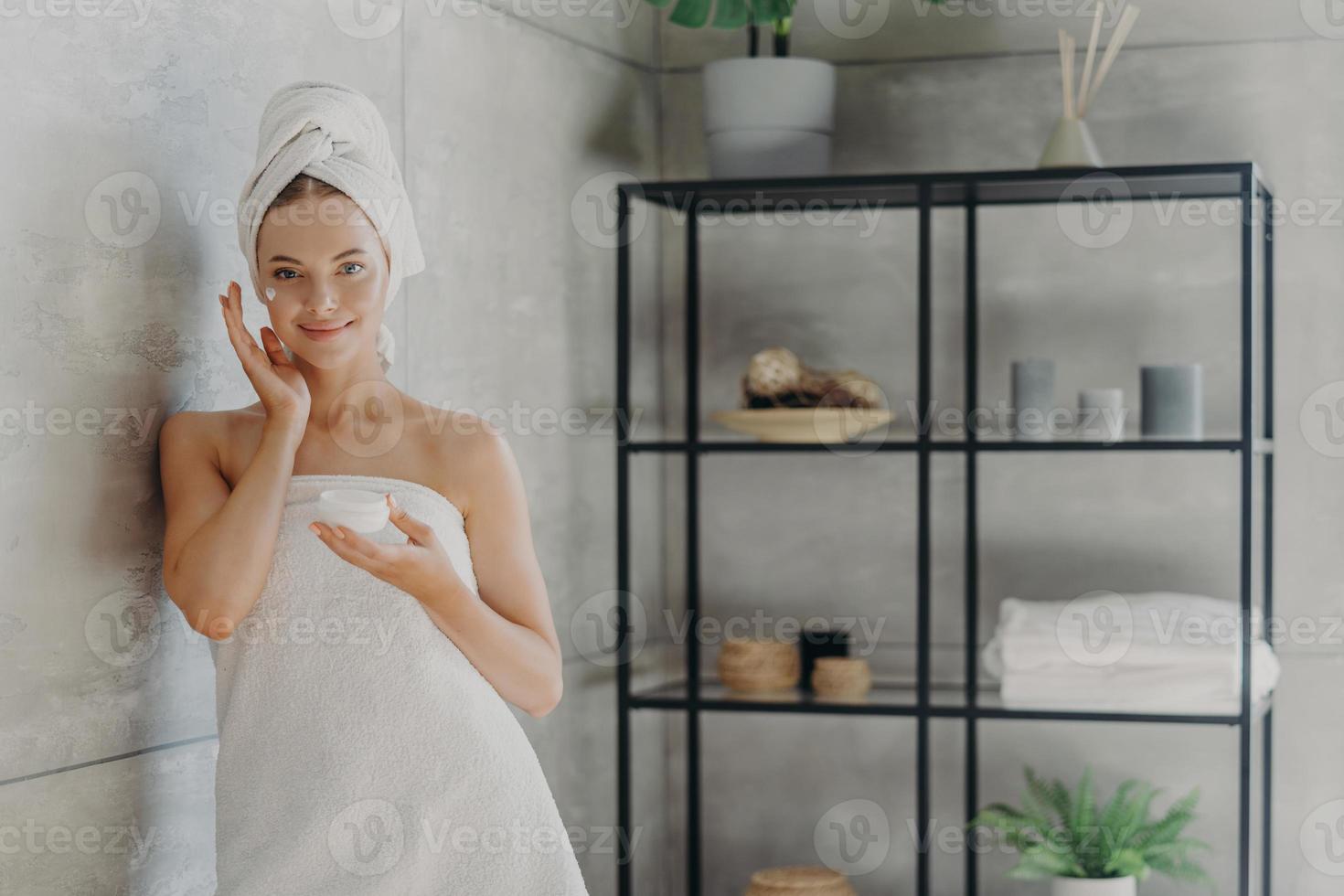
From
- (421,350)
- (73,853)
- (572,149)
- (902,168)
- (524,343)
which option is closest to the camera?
Result: (73,853)

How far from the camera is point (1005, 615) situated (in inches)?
83.8

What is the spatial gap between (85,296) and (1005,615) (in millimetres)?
1379

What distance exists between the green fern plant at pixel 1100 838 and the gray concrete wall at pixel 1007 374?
0.17 m

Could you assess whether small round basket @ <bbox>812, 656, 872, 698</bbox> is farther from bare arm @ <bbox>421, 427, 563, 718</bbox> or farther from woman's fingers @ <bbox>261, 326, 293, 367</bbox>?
woman's fingers @ <bbox>261, 326, 293, 367</bbox>

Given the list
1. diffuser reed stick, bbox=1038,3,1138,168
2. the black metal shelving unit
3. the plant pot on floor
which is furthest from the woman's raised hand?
diffuser reed stick, bbox=1038,3,1138,168

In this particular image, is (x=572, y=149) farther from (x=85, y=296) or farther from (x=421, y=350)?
(x=85, y=296)

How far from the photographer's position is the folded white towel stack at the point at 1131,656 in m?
1.99

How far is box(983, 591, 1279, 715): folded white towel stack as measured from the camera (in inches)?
78.5

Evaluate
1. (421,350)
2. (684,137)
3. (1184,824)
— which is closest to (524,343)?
(421,350)

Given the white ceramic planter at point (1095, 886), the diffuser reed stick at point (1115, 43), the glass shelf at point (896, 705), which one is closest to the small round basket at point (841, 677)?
the glass shelf at point (896, 705)

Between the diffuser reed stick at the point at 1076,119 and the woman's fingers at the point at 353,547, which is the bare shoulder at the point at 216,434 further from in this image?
the diffuser reed stick at the point at 1076,119

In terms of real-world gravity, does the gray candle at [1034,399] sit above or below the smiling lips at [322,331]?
below

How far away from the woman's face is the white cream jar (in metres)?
0.18

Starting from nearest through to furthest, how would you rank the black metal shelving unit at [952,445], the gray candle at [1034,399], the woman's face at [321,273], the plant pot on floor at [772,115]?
the woman's face at [321,273]
the black metal shelving unit at [952,445]
the gray candle at [1034,399]
the plant pot on floor at [772,115]
